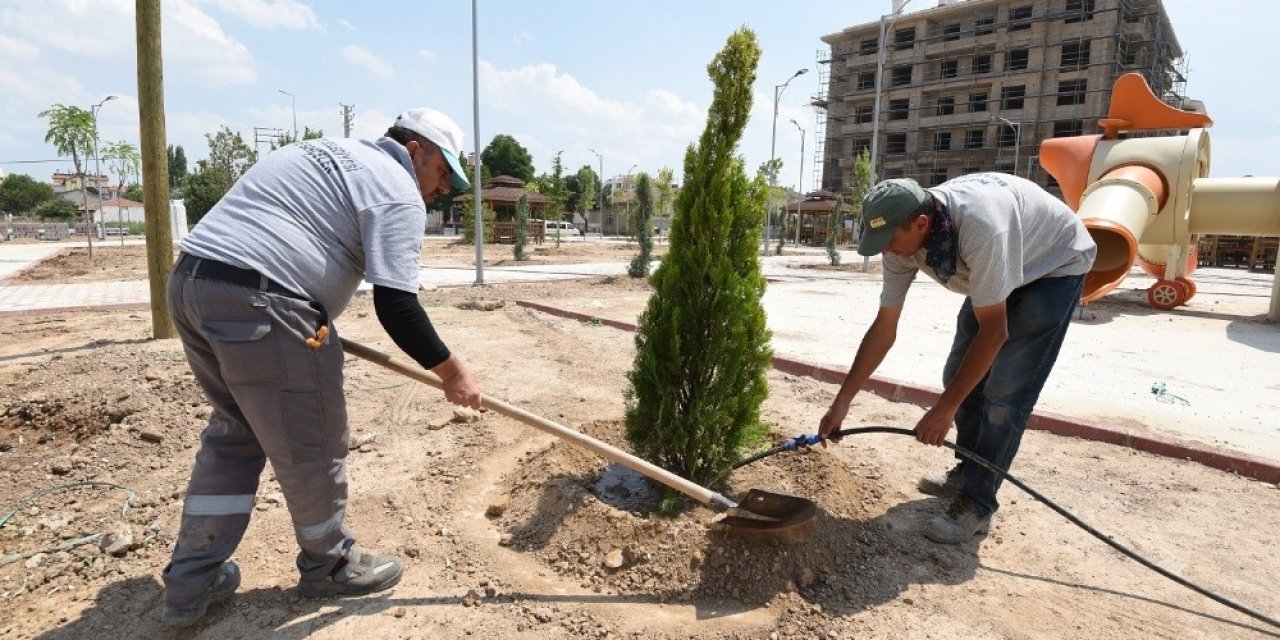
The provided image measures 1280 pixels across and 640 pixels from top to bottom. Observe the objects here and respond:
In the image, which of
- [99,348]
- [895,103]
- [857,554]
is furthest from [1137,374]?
[895,103]

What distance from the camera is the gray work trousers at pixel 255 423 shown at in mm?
2217

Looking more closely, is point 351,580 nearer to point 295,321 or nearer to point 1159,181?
point 295,321

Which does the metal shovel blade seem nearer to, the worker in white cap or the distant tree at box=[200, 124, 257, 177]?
the worker in white cap

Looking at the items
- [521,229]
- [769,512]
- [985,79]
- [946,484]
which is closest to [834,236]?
[521,229]

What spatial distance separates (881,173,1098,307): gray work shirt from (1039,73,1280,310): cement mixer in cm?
687

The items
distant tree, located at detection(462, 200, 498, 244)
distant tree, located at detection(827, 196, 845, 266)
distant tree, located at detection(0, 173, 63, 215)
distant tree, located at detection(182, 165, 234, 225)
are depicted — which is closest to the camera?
distant tree, located at detection(827, 196, 845, 266)

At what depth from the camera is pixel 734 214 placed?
320 cm

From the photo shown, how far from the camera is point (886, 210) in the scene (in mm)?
2688

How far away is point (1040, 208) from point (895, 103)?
59435 mm

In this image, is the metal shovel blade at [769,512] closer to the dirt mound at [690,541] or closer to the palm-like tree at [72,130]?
the dirt mound at [690,541]

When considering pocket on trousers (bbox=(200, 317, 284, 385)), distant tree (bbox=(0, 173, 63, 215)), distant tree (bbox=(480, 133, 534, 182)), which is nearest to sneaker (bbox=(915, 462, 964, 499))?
pocket on trousers (bbox=(200, 317, 284, 385))

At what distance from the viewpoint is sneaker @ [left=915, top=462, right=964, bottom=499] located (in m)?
3.67

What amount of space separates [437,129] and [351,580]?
1815 mm

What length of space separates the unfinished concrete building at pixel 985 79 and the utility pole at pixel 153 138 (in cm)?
4039
